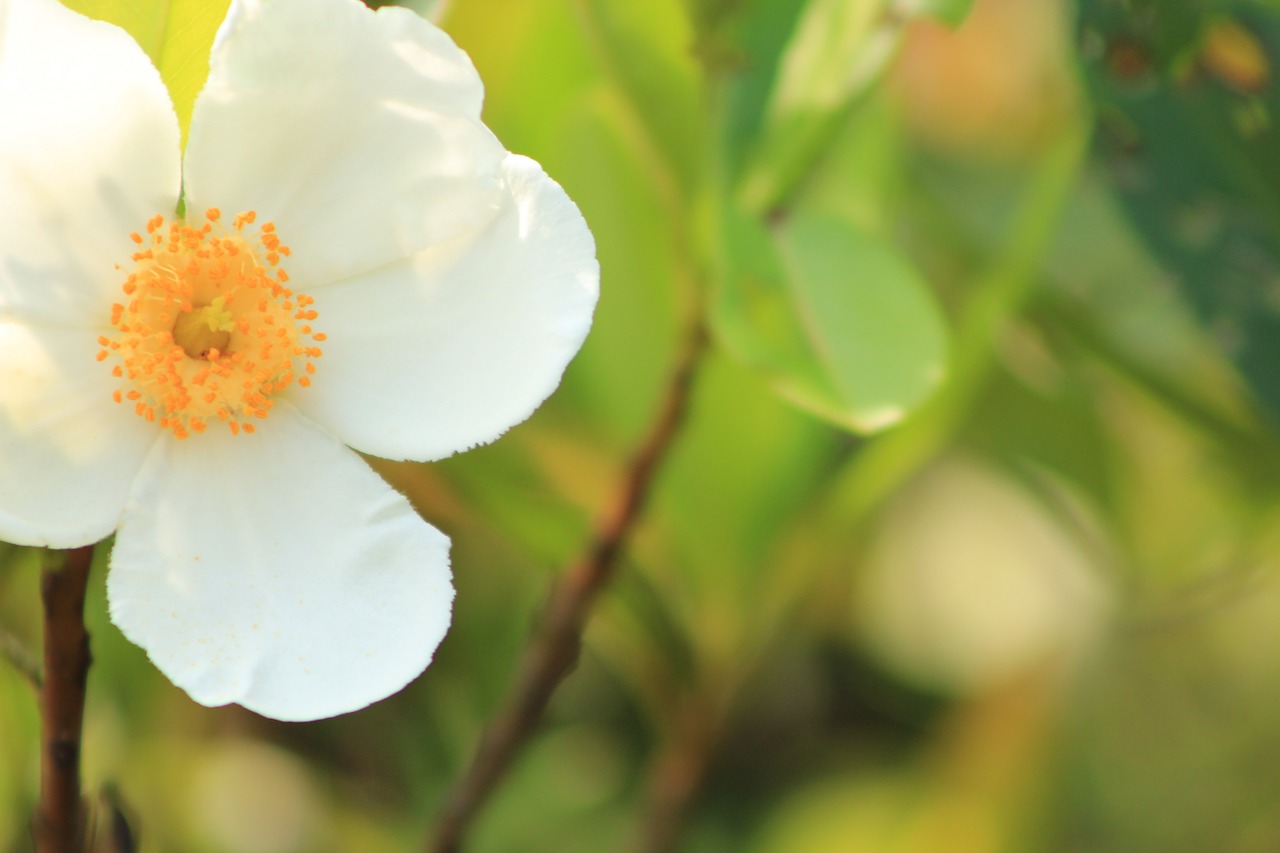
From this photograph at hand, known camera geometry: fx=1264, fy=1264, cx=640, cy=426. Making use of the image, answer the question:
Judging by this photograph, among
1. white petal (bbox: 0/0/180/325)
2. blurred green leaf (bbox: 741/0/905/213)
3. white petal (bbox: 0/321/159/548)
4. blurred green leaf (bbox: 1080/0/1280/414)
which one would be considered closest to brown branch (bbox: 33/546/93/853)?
white petal (bbox: 0/321/159/548)

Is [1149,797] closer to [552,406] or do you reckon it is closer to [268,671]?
[552,406]

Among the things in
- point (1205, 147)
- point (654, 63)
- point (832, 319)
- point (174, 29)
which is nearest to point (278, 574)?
point (174, 29)

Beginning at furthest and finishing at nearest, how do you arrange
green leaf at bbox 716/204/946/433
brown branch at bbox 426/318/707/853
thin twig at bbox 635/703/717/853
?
thin twig at bbox 635/703/717/853 < brown branch at bbox 426/318/707/853 < green leaf at bbox 716/204/946/433

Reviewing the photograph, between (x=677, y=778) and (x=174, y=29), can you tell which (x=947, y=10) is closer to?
(x=174, y=29)

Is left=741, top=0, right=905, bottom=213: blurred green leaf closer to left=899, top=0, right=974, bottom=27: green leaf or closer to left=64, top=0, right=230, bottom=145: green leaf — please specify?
left=899, top=0, right=974, bottom=27: green leaf

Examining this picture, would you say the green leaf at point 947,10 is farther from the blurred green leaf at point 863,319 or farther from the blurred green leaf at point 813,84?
A: the blurred green leaf at point 863,319
